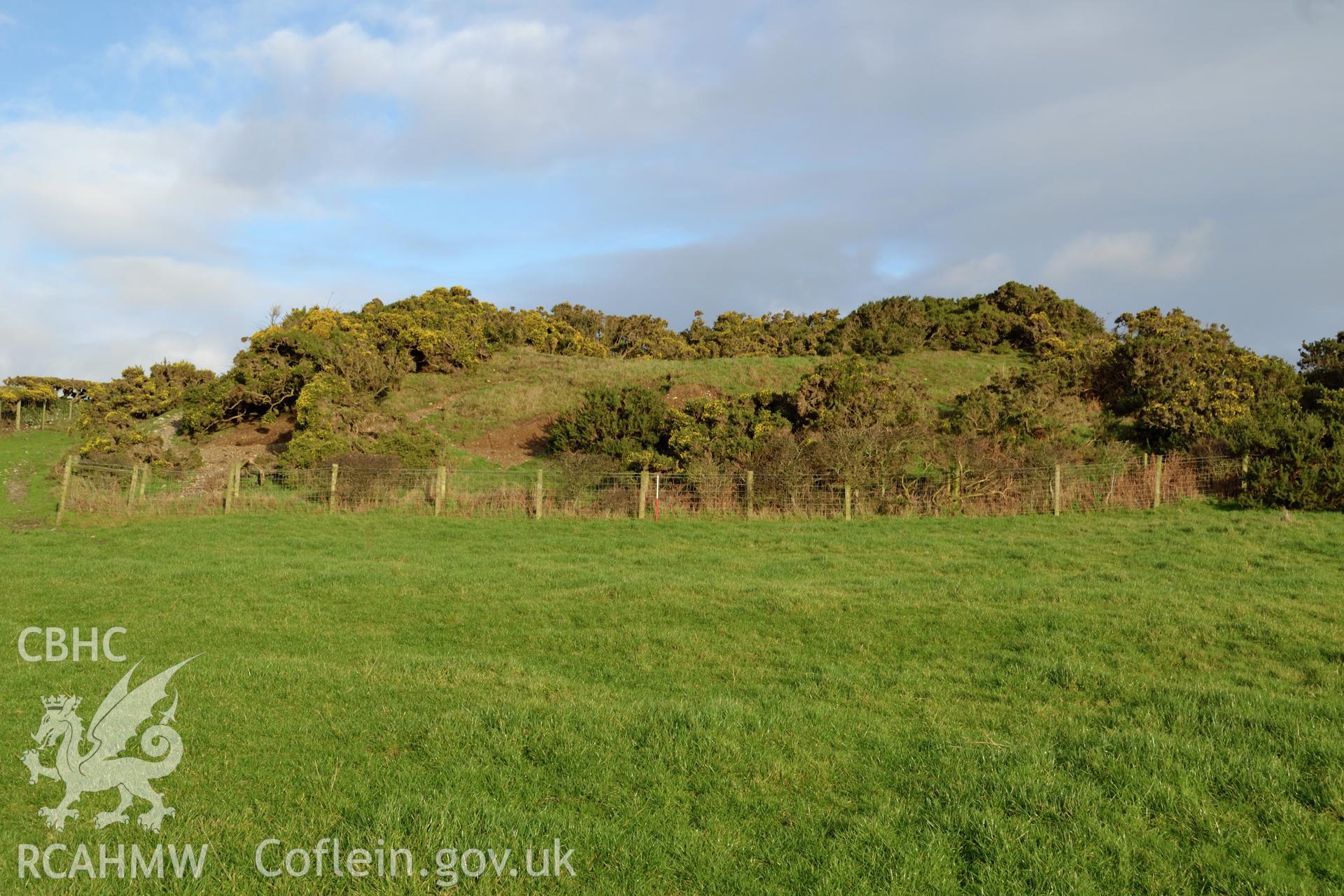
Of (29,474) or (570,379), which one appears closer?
(29,474)

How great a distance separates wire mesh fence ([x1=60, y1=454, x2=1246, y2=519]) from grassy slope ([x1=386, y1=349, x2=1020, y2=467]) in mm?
8878

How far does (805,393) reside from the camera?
87.6 feet

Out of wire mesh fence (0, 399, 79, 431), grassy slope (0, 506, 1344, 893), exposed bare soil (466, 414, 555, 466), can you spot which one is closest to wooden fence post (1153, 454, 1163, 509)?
grassy slope (0, 506, 1344, 893)

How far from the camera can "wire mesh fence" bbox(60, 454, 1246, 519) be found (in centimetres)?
2052

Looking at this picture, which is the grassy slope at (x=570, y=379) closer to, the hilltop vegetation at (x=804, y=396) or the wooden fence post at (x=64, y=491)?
Result: the hilltop vegetation at (x=804, y=396)

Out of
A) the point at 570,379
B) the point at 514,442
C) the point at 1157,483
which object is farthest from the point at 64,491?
the point at 1157,483

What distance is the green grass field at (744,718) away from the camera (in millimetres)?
4215

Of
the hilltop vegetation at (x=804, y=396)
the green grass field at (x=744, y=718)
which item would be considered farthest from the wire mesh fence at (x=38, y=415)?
the green grass field at (x=744, y=718)

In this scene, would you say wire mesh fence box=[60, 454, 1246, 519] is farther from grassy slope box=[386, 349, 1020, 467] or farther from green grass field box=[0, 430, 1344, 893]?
grassy slope box=[386, 349, 1020, 467]

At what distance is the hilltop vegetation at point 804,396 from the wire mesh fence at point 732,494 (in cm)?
69

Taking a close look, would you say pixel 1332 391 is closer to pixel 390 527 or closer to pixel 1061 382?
pixel 1061 382

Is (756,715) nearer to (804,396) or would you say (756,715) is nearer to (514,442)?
(804,396)

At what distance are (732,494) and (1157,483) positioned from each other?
10866mm

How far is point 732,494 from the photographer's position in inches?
835
